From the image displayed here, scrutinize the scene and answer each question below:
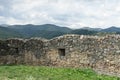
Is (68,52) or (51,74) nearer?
(51,74)

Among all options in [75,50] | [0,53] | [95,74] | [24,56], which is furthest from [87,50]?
[0,53]

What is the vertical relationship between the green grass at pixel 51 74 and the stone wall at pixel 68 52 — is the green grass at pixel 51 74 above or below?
below

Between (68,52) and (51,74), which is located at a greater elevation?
(68,52)

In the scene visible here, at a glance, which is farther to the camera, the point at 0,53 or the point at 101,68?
the point at 0,53

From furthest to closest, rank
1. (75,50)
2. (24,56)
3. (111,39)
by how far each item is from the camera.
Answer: (24,56) < (75,50) < (111,39)

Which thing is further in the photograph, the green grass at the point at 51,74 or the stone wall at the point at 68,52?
the stone wall at the point at 68,52

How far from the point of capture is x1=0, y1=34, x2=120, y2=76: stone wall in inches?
680

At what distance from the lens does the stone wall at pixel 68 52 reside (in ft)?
56.7

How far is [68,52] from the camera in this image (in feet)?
62.1

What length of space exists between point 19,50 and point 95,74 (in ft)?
21.3

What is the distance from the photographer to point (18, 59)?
21109mm

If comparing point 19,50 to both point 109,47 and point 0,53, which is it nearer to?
point 0,53

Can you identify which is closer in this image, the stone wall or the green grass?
the green grass

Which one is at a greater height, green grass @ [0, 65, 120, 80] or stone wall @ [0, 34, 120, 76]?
stone wall @ [0, 34, 120, 76]
